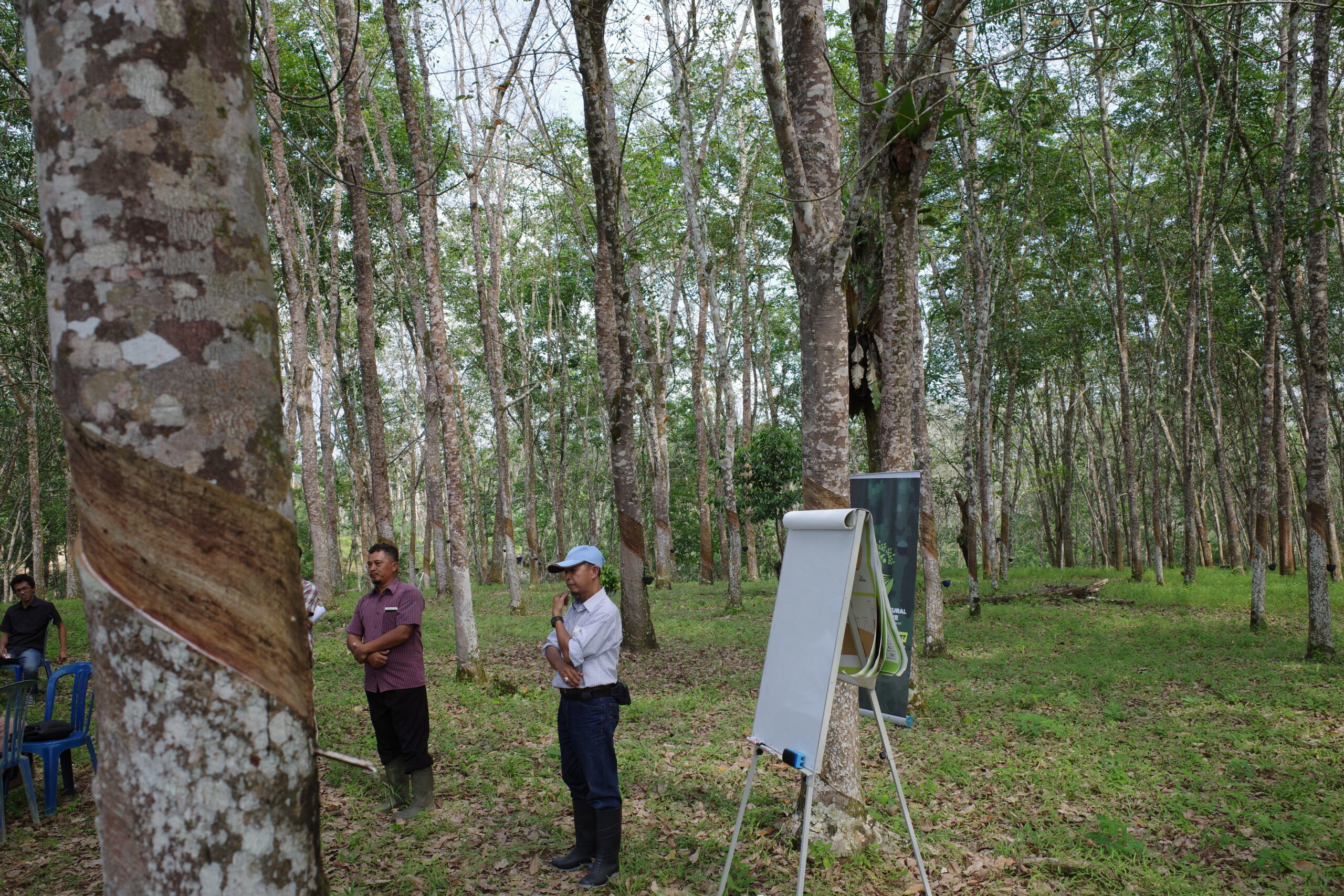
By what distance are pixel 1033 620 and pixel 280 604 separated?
13.8 meters

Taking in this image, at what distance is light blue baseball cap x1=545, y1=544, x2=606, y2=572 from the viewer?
433cm

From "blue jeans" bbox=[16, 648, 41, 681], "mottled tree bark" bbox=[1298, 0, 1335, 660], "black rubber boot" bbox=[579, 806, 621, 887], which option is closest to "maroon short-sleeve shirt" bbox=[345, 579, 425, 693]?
"black rubber boot" bbox=[579, 806, 621, 887]

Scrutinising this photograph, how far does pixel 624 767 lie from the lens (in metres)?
6.11

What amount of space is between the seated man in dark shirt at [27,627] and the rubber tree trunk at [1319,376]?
13.9 meters

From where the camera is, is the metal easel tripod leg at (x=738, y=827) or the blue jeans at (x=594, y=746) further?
the blue jeans at (x=594, y=746)

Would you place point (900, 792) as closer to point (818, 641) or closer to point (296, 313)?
point (818, 641)

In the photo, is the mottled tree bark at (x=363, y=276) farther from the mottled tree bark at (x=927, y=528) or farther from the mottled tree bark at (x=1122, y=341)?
the mottled tree bark at (x=1122, y=341)

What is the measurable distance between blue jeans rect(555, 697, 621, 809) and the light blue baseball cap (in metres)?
0.76

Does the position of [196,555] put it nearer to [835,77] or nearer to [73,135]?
[73,135]

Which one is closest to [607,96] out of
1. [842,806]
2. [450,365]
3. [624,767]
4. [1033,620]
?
[450,365]

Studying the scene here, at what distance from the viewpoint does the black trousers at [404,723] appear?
16.9 feet

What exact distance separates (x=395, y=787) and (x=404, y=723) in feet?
2.11

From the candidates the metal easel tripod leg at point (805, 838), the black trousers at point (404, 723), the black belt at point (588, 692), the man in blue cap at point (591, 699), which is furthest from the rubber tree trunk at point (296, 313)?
the metal easel tripod leg at point (805, 838)

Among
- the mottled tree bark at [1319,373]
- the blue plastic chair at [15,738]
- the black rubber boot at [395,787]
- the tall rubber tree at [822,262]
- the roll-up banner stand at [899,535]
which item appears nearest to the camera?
the tall rubber tree at [822,262]
